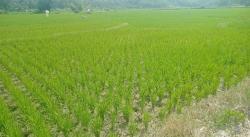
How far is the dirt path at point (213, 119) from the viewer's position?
5.53 meters

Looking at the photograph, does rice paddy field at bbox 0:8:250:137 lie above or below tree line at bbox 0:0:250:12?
above

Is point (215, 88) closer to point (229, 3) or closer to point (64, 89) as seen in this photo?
point (64, 89)

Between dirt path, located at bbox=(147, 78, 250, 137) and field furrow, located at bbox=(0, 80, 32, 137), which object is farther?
field furrow, located at bbox=(0, 80, 32, 137)

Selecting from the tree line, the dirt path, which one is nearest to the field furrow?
the dirt path

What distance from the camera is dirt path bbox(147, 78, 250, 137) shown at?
18.1 ft

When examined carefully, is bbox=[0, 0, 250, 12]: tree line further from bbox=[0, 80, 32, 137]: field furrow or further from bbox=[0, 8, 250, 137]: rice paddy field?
bbox=[0, 80, 32, 137]: field furrow

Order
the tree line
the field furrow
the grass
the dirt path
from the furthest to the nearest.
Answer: the tree line
the grass
the field furrow
the dirt path

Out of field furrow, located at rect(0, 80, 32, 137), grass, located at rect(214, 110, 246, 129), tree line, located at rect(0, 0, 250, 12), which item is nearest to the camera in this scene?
field furrow, located at rect(0, 80, 32, 137)

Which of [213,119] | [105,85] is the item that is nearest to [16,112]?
[105,85]

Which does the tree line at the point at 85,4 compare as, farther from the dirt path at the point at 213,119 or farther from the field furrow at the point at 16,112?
the dirt path at the point at 213,119

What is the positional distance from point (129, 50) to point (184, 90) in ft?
21.5

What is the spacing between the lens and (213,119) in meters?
6.19

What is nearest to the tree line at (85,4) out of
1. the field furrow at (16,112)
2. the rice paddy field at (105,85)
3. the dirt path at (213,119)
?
the rice paddy field at (105,85)

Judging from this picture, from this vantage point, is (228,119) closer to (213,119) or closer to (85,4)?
(213,119)
